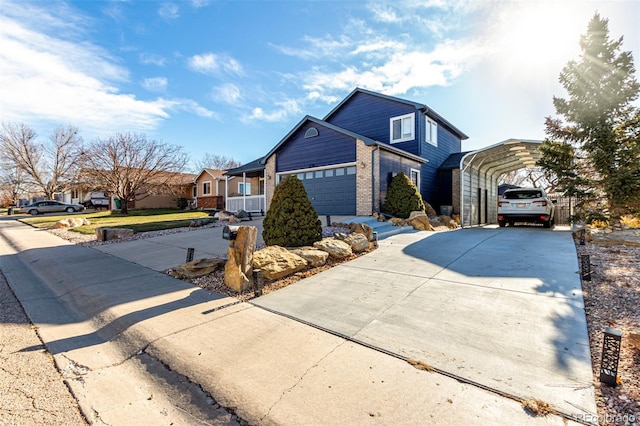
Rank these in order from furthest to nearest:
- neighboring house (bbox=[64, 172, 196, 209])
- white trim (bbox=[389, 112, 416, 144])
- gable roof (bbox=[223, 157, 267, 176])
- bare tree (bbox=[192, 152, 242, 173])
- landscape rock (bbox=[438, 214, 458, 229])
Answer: bare tree (bbox=[192, 152, 242, 173]), neighboring house (bbox=[64, 172, 196, 209]), gable roof (bbox=[223, 157, 267, 176]), white trim (bbox=[389, 112, 416, 144]), landscape rock (bbox=[438, 214, 458, 229])

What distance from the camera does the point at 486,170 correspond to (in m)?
18.0

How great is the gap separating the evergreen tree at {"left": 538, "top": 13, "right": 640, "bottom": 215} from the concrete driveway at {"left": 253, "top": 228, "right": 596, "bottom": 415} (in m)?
4.10

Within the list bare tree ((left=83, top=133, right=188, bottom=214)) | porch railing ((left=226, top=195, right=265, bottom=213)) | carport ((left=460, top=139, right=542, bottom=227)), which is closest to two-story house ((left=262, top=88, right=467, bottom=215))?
porch railing ((left=226, top=195, right=265, bottom=213))

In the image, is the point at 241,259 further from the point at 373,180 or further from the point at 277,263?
the point at 373,180

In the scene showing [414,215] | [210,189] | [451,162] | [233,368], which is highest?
[451,162]

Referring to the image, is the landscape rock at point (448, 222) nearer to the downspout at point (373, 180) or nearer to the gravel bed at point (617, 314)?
the downspout at point (373, 180)

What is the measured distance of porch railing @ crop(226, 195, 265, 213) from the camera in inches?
723

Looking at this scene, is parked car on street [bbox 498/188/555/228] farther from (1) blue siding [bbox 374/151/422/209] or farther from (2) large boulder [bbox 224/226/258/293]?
(2) large boulder [bbox 224/226/258/293]

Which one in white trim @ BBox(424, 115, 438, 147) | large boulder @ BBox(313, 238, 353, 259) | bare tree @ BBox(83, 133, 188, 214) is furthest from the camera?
bare tree @ BBox(83, 133, 188, 214)

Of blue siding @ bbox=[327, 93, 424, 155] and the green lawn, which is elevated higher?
blue siding @ bbox=[327, 93, 424, 155]

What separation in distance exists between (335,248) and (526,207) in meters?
10.1

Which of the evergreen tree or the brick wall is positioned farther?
the brick wall

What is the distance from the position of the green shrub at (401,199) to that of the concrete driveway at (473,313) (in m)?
5.81

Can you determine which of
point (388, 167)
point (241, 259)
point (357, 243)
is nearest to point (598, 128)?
point (388, 167)
